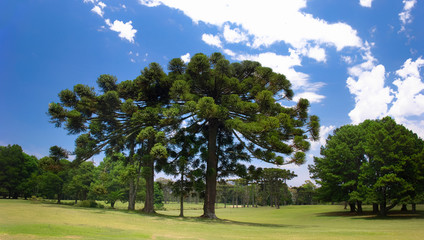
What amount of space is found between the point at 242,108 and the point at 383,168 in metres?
18.5

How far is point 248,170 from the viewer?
27.8 metres

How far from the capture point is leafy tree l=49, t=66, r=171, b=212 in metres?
23.6

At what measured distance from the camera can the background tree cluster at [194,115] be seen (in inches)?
841

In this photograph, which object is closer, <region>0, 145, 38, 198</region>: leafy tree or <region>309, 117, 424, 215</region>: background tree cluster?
<region>309, 117, 424, 215</region>: background tree cluster

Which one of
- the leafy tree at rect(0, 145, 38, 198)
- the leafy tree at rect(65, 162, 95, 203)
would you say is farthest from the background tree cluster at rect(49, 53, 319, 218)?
the leafy tree at rect(0, 145, 38, 198)

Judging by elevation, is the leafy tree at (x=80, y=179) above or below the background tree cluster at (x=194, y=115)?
below

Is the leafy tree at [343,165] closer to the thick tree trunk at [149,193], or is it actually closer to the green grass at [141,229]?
the green grass at [141,229]

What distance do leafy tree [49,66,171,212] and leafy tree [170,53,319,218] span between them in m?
2.70

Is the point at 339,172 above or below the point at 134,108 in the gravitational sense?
below

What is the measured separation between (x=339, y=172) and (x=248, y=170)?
1681cm

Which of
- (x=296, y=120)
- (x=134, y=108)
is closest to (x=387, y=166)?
(x=296, y=120)

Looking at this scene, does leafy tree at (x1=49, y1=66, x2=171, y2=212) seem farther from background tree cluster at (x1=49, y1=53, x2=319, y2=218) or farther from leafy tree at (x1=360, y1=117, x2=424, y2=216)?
leafy tree at (x1=360, y1=117, x2=424, y2=216)

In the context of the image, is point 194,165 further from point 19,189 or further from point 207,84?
point 19,189

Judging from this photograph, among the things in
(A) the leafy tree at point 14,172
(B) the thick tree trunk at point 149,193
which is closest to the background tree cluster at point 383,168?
(B) the thick tree trunk at point 149,193
